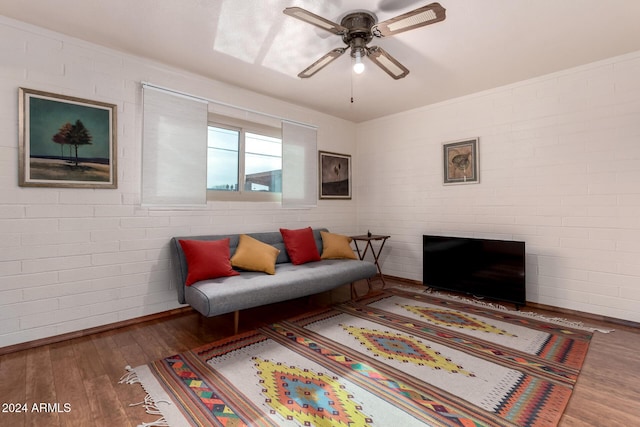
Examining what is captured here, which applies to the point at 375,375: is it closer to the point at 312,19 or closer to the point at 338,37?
the point at 312,19

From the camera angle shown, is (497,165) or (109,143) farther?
(497,165)

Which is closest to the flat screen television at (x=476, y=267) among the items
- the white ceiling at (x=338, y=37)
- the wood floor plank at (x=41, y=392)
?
the white ceiling at (x=338, y=37)

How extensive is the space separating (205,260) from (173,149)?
3.90 ft

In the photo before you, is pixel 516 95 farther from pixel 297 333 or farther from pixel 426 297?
pixel 297 333

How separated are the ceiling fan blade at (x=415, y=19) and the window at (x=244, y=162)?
2168 millimetres

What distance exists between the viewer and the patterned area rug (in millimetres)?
1643

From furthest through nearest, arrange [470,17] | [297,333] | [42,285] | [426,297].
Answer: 1. [426,297]
2. [297,333]
3. [42,285]
4. [470,17]

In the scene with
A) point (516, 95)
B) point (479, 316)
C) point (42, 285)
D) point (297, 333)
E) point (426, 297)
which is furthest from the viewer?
point (426, 297)

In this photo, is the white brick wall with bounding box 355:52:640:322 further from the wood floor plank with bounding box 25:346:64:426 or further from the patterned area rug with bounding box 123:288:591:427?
the wood floor plank with bounding box 25:346:64:426

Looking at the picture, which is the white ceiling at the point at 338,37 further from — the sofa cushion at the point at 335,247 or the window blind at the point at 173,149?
the sofa cushion at the point at 335,247

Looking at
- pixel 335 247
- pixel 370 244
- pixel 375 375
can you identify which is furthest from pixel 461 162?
pixel 375 375

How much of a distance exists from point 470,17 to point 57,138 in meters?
3.35

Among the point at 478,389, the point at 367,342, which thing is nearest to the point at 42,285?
the point at 367,342

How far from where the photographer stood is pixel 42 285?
2.46 meters
